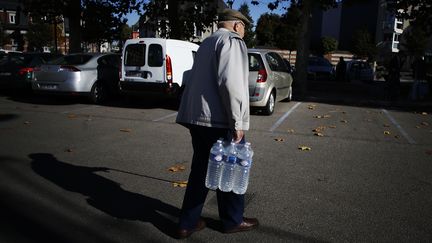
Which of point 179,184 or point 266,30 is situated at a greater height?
point 266,30

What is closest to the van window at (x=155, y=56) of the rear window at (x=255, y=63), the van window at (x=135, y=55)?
the van window at (x=135, y=55)

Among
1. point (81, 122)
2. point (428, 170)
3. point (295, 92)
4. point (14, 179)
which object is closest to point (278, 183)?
point (428, 170)

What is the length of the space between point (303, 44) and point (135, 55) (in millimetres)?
7795

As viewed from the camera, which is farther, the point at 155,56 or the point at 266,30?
the point at 266,30

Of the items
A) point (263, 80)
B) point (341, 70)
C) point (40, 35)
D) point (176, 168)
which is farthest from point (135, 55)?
point (40, 35)

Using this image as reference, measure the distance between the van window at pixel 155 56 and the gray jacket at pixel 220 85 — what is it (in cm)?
777

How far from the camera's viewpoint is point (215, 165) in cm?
348

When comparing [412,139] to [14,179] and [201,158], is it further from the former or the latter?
[14,179]

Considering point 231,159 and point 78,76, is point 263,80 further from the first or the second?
point 231,159

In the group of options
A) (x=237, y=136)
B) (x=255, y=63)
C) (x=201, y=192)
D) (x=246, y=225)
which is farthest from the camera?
(x=255, y=63)

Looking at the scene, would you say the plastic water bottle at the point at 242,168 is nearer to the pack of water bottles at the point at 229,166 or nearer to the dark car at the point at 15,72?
the pack of water bottles at the point at 229,166

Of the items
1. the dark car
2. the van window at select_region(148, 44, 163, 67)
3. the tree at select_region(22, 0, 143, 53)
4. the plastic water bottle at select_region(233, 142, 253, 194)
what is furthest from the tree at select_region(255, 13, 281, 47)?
the plastic water bottle at select_region(233, 142, 253, 194)

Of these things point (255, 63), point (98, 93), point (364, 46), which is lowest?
point (98, 93)

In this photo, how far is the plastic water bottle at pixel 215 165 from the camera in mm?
3395
